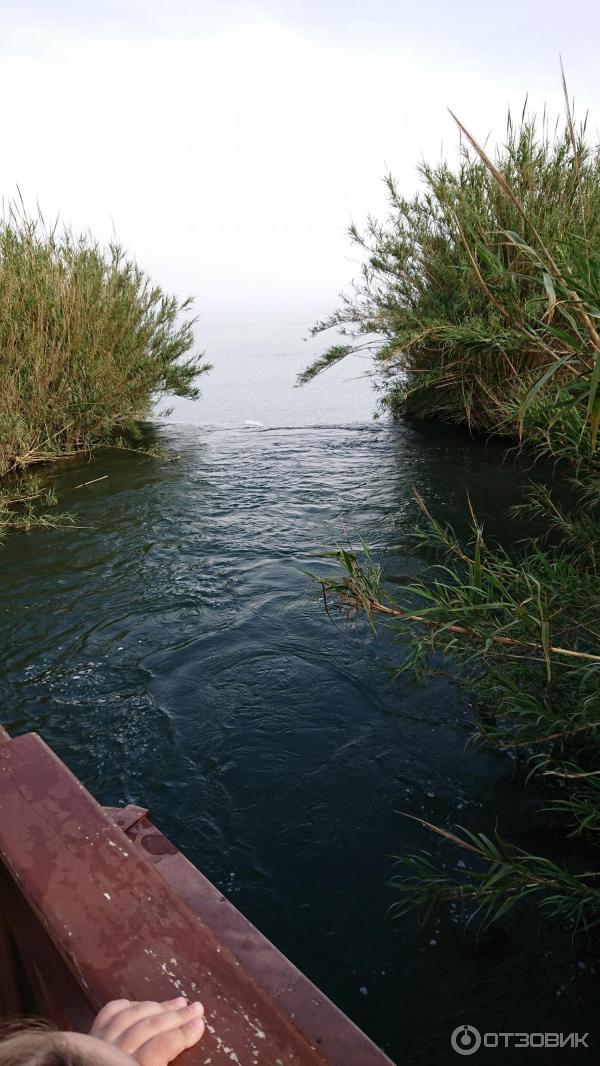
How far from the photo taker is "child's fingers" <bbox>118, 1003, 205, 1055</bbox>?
3.38ft

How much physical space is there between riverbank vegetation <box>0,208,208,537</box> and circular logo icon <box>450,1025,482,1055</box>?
5.30m

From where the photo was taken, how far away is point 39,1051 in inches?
37.2

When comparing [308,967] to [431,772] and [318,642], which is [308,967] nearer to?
[431,772]

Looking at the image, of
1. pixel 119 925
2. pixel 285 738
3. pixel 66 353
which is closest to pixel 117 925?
pixel 119 925

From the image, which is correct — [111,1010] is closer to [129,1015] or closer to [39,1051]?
[129,1015]

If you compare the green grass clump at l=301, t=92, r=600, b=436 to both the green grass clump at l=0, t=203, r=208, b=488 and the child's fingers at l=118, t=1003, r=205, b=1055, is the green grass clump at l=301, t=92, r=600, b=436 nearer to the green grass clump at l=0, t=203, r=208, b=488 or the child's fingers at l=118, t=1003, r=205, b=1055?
the green grass clump at l=0, t=203, r=208, b=488

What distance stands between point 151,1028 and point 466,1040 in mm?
1535

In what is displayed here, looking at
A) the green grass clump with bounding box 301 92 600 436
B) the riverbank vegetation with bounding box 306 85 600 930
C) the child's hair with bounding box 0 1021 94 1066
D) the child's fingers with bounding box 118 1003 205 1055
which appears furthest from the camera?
the green grass clump with bounding box 301 92 600 436

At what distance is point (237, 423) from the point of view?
12.0 meters

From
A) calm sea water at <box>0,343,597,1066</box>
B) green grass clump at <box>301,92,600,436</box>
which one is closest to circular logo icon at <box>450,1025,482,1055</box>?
calm sea water at <box>0,343,597,1066</box>

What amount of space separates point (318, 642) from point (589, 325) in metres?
3.14

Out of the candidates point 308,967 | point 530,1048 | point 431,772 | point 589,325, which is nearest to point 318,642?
point 431,772

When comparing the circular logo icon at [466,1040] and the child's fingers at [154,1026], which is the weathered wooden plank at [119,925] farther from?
the circular logo icon at [466,1040]

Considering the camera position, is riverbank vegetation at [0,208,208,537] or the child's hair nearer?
the child's hair
